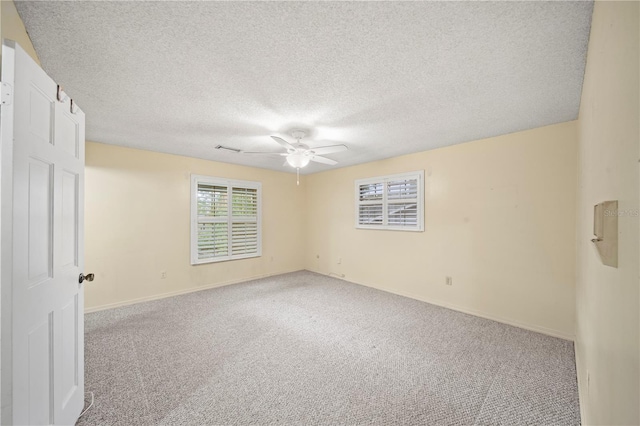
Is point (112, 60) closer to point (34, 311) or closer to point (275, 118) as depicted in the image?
point (275, 118)

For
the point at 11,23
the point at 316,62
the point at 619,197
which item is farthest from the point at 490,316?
the point at 11,23

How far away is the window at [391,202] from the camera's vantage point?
3941mm

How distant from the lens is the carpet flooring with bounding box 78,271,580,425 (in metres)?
1.64

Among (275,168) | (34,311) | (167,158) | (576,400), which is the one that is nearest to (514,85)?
(576,400)

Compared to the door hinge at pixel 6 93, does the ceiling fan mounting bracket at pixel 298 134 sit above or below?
above

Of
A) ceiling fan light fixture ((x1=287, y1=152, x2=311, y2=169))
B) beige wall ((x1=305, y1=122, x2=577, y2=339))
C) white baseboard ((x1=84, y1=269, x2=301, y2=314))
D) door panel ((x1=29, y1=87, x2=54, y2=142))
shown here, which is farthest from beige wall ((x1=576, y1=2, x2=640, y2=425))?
white baseboard ((x1=84, y1=269, x2=301, y2=314))

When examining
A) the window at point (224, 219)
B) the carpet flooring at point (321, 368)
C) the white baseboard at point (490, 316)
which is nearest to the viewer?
the carpet flooring at point (321, 368)

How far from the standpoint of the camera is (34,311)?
1155 millimetres

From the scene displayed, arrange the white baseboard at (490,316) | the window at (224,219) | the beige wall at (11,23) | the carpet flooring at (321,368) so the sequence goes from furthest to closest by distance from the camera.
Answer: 1. the window at (224,219)
2. the white baseboard at (490,316)
3. the carpet flooring at (321,368)
4. the beige wall at (11,23)

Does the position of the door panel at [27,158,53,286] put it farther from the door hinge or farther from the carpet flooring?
the carpet flooring

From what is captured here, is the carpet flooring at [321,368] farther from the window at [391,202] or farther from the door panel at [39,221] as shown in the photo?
the window at [391,202]

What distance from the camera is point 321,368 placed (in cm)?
212

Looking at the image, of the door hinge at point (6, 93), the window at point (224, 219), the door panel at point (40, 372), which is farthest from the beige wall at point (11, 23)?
the window at point (224, 219)

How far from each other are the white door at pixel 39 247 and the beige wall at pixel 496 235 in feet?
12.8
